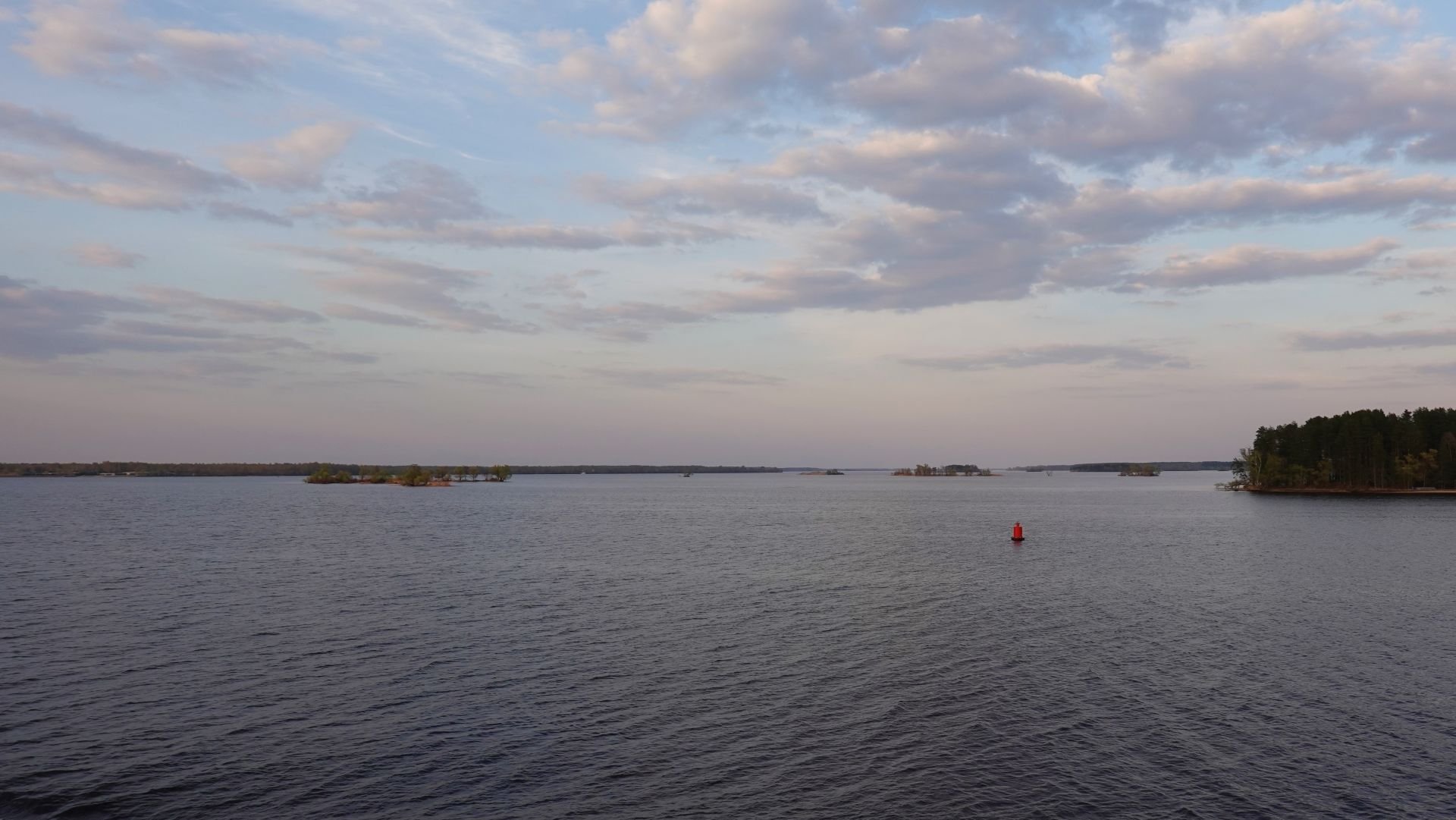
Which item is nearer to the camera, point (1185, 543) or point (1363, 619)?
point (1363, 619)

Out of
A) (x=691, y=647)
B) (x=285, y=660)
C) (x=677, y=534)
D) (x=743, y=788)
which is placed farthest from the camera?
(x=677, y=534)

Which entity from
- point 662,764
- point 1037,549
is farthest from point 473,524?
point 662,764

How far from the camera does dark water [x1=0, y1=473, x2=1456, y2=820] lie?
2533 centimetres

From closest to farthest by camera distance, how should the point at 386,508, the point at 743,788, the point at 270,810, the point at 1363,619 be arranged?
the point at 270,810 < the point at 743,788 < the point at 1363,619 < the point at 386,508

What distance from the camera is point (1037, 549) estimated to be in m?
96.3

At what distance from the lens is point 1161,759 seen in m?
28.0

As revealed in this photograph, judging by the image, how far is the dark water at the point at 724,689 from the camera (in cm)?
2533

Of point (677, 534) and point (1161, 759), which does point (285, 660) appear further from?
point (677, 534)

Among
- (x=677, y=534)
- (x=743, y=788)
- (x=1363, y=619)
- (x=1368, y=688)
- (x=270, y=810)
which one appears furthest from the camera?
(x=677, y=534)

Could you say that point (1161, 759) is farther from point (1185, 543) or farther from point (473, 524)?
point (473, 524)

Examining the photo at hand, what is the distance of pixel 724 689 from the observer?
36.2 m

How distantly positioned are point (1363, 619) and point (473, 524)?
11529 cm

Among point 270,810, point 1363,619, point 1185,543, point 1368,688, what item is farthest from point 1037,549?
point 270,810

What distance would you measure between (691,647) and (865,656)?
892 cm
